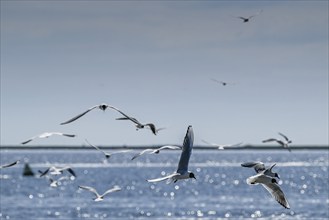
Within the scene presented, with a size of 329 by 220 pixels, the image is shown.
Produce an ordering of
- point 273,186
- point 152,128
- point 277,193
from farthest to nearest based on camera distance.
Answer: point 152,128 → point 273,186 → point 277,193

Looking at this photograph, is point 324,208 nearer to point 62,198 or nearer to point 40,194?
point 62,198

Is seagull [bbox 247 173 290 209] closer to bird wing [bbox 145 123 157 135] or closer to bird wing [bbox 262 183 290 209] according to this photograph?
bird wing [bbox 262 183 290 209]

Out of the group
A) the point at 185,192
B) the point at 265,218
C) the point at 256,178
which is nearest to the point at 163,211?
the point at 265,218

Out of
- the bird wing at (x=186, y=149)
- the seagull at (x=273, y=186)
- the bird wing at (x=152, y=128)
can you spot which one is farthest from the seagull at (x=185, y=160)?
the bird wing at (x=152, y=128)

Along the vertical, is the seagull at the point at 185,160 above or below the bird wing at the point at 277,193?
above

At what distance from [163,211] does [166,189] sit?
59.7 meters

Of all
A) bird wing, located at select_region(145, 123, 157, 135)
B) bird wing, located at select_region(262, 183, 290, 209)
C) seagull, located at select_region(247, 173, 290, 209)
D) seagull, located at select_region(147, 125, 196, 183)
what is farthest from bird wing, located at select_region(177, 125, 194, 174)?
bird wing, located at select_region(145, 123, 157, 135)

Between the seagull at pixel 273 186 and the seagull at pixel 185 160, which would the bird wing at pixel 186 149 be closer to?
the seagull at pixel 185 160

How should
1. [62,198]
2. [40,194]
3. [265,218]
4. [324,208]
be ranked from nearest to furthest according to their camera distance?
[265,218]
[324,208]
[62,198]
[40,194]

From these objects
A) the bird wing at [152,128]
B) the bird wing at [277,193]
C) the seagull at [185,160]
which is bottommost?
the bird wing at [277,193]

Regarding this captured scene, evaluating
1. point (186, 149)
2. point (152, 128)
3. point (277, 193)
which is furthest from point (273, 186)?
point (152, 128)

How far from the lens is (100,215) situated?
394 ft

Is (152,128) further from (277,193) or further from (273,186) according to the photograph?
(277,193)

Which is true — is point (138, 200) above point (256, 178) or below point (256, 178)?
above
